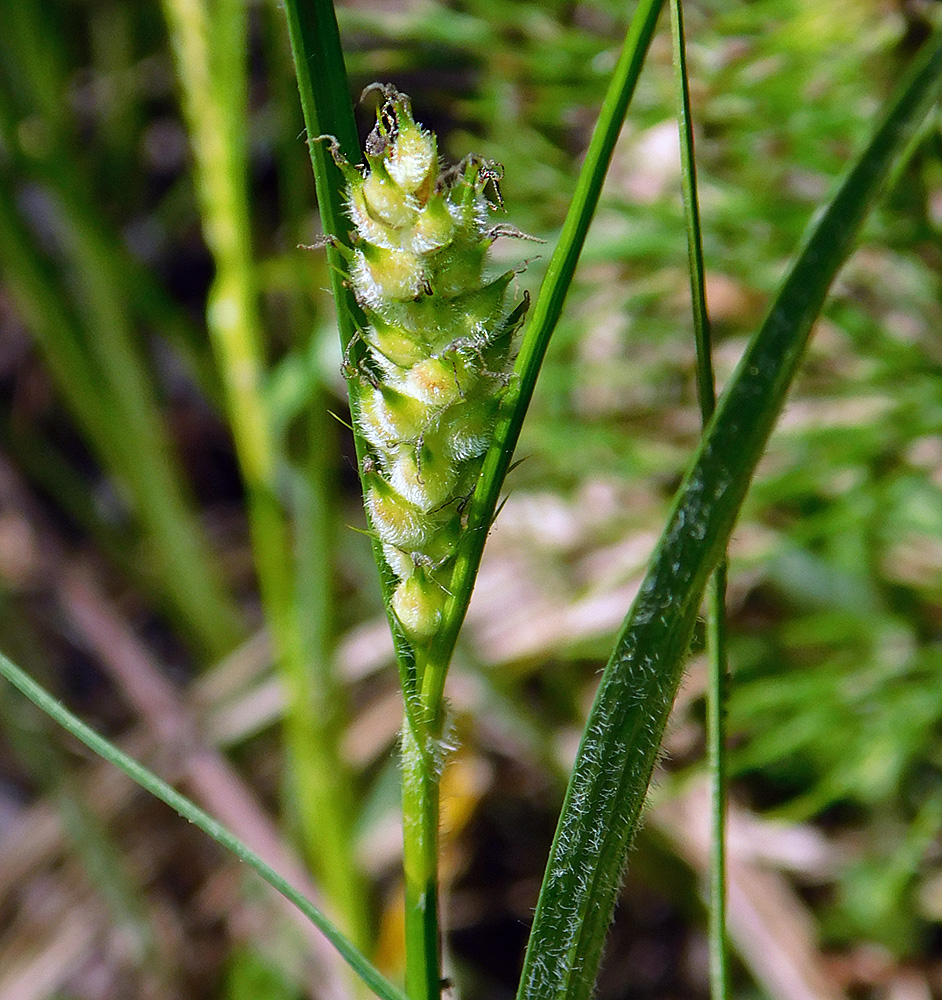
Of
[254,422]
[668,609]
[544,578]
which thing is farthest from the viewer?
[544,578]

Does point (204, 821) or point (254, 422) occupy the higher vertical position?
point (254, 422)

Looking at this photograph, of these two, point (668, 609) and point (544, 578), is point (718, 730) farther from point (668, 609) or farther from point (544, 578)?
point (544, 578)

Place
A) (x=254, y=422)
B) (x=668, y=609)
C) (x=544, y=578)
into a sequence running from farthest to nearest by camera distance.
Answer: (x=544, y=578) < (x=254, y=422) < (x=668, y=609)

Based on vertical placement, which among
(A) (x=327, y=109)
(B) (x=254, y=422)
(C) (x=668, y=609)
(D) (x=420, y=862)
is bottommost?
(D) (x=420, y=862)

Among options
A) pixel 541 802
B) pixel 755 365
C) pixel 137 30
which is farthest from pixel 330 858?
pixel 137 30

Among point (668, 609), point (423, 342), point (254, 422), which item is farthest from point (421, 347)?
point (254, 422)

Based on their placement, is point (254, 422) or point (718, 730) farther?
point (254, 422)

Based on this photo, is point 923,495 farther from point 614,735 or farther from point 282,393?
point 614,735
